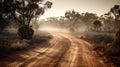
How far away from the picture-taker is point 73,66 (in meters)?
15.4

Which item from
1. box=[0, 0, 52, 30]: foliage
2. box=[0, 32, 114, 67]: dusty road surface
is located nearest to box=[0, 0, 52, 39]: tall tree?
box=[0, 0, 52, 30]: foliage

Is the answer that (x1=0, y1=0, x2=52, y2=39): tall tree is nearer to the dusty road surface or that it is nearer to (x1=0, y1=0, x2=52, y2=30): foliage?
(x1=0, y1=0, x2=52, y2=30): foliage

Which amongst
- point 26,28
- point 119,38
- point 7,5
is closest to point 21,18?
point 7,5

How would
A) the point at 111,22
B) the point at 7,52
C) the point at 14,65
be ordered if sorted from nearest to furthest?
the point at 14,65
the point at 7,52
the point at 111,22

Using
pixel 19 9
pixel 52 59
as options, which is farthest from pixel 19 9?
pixel 52 59

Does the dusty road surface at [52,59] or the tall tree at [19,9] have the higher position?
the tall tree at [19,9]

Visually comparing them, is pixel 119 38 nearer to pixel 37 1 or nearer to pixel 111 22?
pixel 37 1

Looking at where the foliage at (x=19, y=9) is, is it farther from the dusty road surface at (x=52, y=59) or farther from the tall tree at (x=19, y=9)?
the dusty road surface at (x=52, y=59)

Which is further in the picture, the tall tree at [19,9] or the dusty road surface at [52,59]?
the tall tree at [19,9]

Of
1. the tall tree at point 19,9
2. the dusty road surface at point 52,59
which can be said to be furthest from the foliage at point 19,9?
the dusty road surface at point 52,59

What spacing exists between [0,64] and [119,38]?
51.7 feet

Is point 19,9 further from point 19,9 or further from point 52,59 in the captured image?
point 52,59

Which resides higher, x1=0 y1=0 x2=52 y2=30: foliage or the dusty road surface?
x1=0 y1=0 x2=52 y2=30: foliage

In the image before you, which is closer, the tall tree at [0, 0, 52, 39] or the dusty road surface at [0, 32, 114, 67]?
the dusty road surface at [0, 32, 114, 67]
